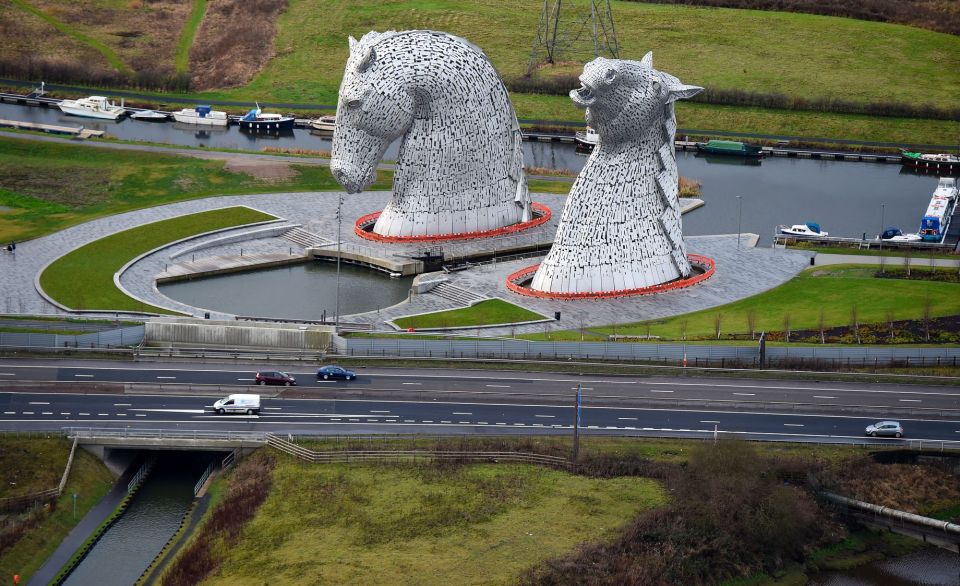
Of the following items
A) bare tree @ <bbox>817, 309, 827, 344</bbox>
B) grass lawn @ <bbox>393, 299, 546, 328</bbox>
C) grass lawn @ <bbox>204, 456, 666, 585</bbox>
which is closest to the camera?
grass lawn @ <bbox>204, 456, 666, 585</bbox>

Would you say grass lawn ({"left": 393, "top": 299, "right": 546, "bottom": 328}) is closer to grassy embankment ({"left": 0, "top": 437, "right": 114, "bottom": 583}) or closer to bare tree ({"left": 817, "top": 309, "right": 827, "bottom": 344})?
bare tree ({"left": 817, "top": 309, "right": 827, "bottom": 344})

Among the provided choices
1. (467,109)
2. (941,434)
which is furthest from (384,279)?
(941,434)

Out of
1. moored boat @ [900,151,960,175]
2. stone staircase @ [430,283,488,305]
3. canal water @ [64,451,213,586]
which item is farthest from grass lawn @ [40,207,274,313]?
moored boat @ [900,151,960,175]

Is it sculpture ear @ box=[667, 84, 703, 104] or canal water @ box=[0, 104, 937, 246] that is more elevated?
sculpture ear @ box=[667, 84, 703, 104]

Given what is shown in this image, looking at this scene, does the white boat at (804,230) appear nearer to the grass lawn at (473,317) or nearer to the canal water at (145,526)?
the grass lawn at (473,317)

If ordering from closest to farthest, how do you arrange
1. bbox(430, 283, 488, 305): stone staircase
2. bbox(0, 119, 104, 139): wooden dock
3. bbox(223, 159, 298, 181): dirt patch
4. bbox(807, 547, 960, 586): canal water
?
bbox(807, 547, 960, 586): canal water → bbox(430, 283, 488, 305): stone staircase → bbox(223, 159, 298, 181): dirt patch → bbox(0, 119, 104, 139): wooden dock

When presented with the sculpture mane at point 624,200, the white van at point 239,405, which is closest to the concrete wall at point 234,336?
the white van at point 239,405

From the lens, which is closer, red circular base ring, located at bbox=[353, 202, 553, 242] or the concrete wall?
the concrete wall
